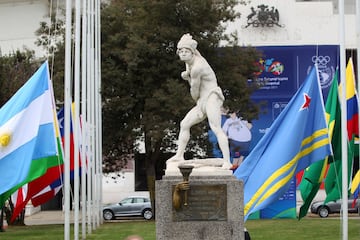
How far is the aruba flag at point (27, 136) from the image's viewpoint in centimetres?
1400

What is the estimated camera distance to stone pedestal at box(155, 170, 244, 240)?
1318 cm

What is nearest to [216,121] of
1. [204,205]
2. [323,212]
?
[204,205]

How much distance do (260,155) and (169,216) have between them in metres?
4.01

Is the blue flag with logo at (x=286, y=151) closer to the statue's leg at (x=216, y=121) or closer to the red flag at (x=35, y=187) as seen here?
the statue's leg at (x=216, y=121)

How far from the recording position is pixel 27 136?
14430 mm

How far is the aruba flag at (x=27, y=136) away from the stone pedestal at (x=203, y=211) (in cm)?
279

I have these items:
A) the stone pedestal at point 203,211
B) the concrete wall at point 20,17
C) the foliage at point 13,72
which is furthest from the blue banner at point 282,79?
the stone pedestal at point 203,211

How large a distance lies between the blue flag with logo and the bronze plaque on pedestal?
2.95 meters

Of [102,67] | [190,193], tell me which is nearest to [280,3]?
[102,67]

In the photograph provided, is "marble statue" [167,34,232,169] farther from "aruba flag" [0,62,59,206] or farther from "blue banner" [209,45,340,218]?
"blue banner" [209,45,340,218]

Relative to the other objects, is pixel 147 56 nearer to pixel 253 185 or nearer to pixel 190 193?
pixel 253 185

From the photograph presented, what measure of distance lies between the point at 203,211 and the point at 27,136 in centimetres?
391

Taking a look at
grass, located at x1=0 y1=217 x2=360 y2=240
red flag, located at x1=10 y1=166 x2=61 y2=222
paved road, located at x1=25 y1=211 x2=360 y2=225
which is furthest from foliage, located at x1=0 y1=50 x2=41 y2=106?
red flag, located at x1=10 y1=166 x2=61 y2=222

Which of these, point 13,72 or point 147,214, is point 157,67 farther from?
point 147,214
